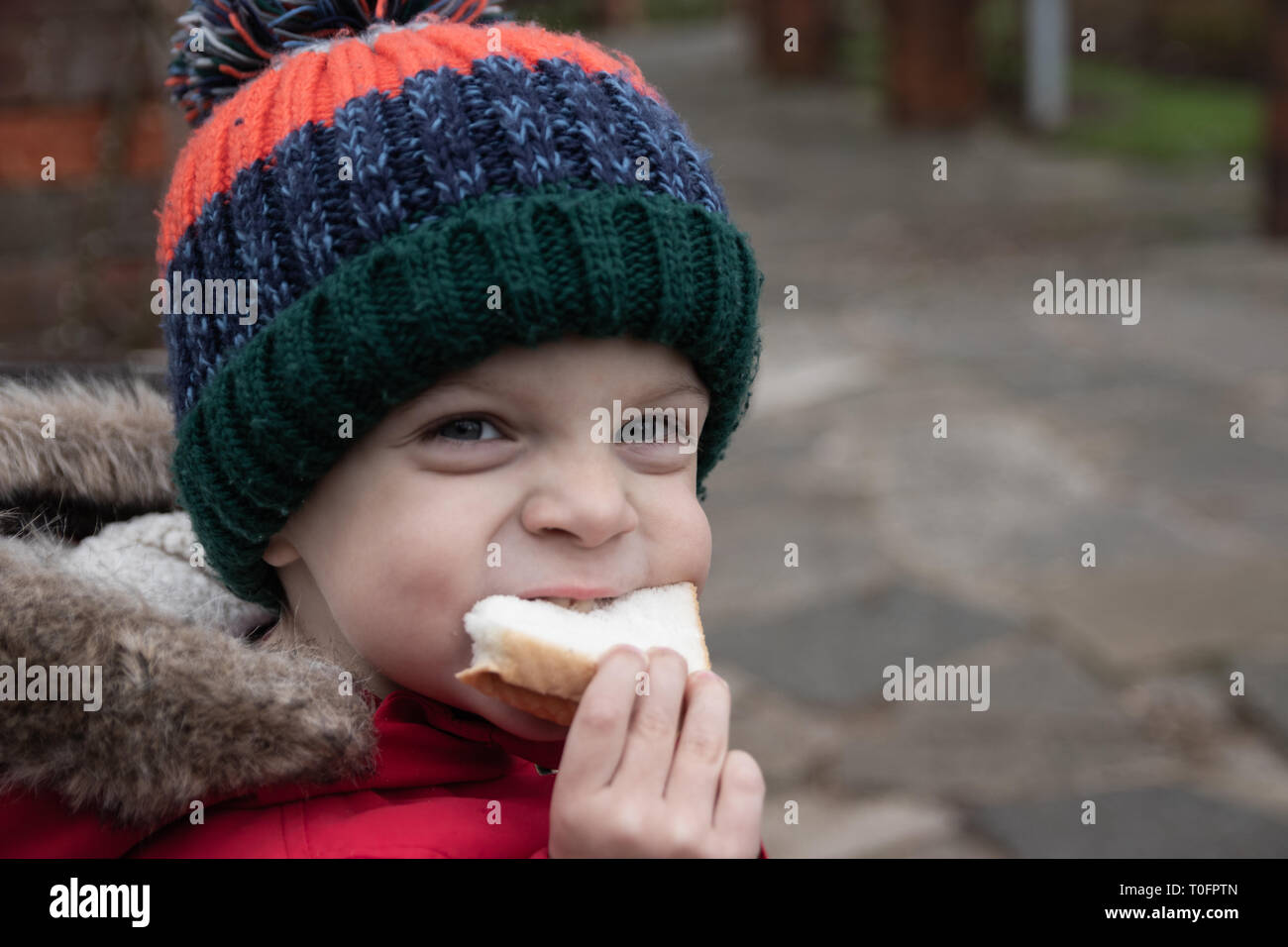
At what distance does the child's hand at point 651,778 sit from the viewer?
137 cm

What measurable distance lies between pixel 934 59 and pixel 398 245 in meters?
12.0

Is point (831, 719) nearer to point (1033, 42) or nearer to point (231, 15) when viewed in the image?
point (231, 15)

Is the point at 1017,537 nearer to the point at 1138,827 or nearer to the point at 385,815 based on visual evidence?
the point at 1138,827

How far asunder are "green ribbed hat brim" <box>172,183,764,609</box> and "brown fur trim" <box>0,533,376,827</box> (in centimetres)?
Result: 23

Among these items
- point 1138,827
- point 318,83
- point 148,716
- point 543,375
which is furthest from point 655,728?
point 1138,827

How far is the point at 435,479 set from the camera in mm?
1574

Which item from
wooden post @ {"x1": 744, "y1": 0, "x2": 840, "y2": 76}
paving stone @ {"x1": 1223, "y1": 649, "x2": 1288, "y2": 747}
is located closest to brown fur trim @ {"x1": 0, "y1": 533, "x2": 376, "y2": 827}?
paving stone @ {"x1": 1223, "y1": 649, "x2": 1288, "y2": 747}

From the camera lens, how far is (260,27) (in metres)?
1.89

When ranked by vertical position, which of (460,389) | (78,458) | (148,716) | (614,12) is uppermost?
(460,389)

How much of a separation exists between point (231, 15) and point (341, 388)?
64 cm

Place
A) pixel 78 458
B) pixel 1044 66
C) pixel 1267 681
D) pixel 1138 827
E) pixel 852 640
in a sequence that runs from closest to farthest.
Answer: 1. pixel 78 458
2. pixel 1138 827
3. pixel 1267 681
4. pixel 852 640
5. pixel 1044 66

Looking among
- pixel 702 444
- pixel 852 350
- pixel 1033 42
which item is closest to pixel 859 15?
pixel 1033 42

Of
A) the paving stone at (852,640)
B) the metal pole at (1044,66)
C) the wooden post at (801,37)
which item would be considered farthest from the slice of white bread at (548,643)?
the wooden post at (801,37)

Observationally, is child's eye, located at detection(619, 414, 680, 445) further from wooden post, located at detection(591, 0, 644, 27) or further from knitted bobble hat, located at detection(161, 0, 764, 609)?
wooden post, located at detection(591, 0, 644, 27)
